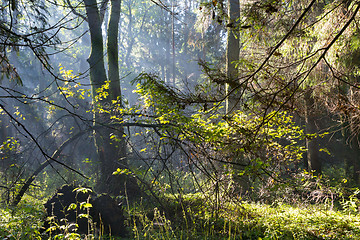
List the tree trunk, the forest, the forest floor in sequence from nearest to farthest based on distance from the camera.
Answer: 1. the forest
2. the forest floor
3. the tree trunk

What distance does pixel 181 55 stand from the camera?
112ft

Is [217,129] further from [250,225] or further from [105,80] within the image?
[105,80]

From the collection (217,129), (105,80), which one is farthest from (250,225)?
(105,80)

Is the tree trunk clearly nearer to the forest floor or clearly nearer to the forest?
the forest

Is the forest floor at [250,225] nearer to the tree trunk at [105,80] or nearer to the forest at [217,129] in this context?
the forest at [217,129]

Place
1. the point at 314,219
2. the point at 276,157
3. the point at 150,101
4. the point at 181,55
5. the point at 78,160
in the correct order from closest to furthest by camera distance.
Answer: the point at 314,219 < the point at 150,101 < the point at 276,157 < the point at 78,160 < the point at 181,55

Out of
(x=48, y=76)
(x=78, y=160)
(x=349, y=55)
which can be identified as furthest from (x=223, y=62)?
(x=48, y=76)

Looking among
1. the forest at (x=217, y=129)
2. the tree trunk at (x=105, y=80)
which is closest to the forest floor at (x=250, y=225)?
the forest at (x=217, y=129)

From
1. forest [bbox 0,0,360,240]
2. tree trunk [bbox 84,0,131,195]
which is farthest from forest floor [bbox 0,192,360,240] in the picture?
tree trunk [bbox 84,0,131,195]

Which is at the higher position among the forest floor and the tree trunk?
the tree trunk

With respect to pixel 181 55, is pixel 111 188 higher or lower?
lower

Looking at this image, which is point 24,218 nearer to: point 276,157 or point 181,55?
point 276,157

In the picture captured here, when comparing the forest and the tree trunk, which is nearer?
the forest

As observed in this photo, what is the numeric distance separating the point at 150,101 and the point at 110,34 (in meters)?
5.26
